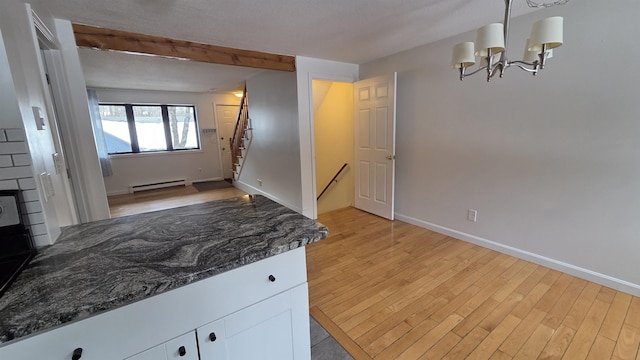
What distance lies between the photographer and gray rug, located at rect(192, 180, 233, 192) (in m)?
6.03

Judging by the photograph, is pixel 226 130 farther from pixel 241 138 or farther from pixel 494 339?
pixel 494 339

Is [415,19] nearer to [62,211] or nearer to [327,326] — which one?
[327,326]

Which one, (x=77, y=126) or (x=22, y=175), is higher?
(x=77, y=126)

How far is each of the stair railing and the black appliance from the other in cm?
440

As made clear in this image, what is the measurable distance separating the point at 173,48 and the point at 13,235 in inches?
93.8

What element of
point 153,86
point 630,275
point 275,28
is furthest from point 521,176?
point 153,86

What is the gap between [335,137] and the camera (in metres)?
4.75

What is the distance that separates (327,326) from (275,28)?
2.55m

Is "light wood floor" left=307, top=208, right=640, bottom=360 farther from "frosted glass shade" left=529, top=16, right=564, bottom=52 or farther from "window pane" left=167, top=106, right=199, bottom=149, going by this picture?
"window pane" left=167, top=106, right=199, bottom=149

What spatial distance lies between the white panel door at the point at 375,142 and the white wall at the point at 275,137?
37.5 inches

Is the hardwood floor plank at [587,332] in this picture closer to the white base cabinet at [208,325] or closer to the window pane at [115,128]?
the white base cabinet at [208,325]

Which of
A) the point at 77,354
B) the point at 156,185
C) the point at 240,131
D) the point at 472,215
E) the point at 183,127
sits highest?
the point at 183,127

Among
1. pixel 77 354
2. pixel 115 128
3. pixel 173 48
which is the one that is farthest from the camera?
pixel 115 128

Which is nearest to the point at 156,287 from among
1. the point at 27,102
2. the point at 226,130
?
the point at 27,102
